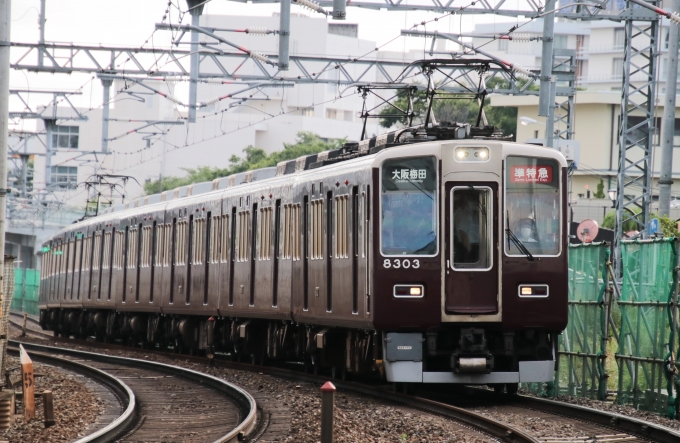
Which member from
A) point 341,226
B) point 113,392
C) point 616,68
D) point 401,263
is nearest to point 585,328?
point 401,263

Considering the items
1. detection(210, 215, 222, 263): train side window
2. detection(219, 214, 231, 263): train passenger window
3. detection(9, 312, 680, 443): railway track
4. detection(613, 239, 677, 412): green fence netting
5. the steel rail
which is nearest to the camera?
detection(9, 312, 680, 443): railway track

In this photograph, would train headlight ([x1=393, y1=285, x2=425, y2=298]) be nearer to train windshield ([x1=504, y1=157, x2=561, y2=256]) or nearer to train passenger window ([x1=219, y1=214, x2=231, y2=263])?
train windshield ([x1=504, y1=157, x2=561, y2=256])

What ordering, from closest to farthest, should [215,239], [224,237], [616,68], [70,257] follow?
1. [224,237]
2. [215,239]
3. [70,257]
4. [616,68]

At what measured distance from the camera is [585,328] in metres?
14.7

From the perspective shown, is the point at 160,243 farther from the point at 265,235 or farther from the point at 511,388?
the point at 511,388

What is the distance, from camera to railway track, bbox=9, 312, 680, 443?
Result: 10.5 metres

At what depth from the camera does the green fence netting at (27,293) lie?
59.2 m

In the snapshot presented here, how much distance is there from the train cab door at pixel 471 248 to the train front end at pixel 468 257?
1 centimetres

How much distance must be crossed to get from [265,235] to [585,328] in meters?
5.85

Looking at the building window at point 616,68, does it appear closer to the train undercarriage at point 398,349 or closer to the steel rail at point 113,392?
the steel rail at point 113,392

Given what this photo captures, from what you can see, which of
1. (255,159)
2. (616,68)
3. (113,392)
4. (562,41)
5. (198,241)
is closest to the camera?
(113,392)

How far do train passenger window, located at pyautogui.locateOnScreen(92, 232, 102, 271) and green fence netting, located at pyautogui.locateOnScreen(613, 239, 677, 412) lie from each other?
18.8m

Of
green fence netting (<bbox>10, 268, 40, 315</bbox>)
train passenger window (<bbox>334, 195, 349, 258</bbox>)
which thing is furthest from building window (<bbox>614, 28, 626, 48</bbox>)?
train passenger window (<bbox>334, 195, 349, 258</bbox>)

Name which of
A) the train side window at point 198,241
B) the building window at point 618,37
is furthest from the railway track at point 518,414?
the building window at point 618,37
